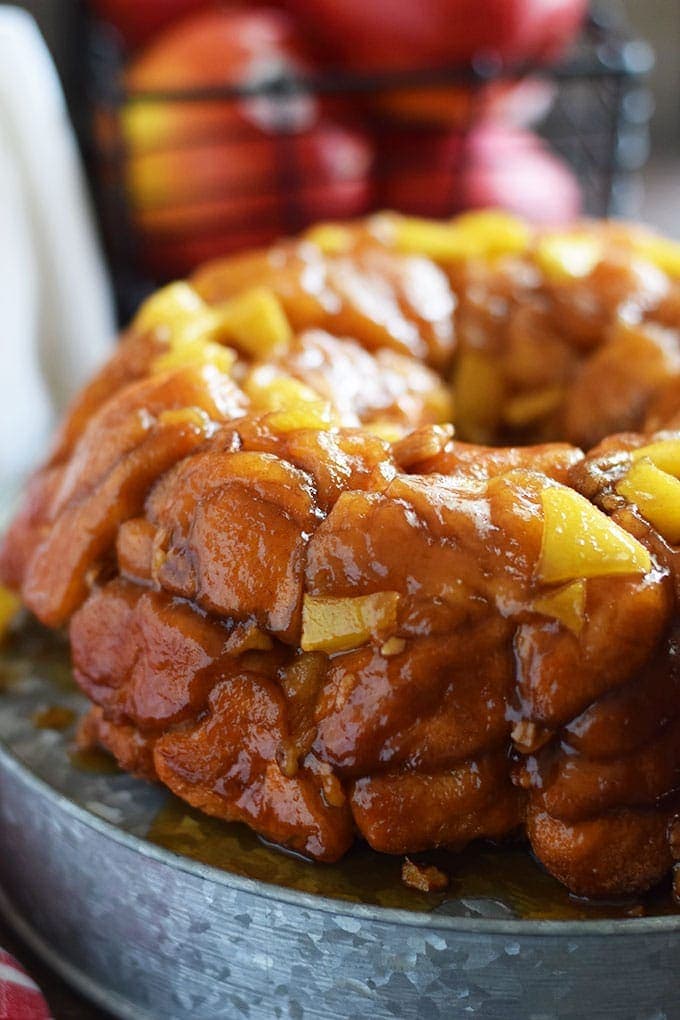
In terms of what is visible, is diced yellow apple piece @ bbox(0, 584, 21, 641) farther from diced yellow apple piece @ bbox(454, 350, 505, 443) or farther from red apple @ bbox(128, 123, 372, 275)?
red apple @ bbox(128, 123, 372, 275)

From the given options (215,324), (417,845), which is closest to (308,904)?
(417,845)

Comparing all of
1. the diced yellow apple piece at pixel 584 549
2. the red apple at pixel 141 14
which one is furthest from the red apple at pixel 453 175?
the diced yellow apple piece at pixel 584 549

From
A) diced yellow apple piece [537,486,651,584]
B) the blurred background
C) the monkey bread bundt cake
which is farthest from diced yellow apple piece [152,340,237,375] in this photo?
the blurred background

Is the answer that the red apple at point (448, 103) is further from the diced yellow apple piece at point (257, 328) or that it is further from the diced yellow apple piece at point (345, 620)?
the diced yellow apple piece at point (345, 620)

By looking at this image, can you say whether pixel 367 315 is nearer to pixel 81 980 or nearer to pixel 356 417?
pixel 356 417

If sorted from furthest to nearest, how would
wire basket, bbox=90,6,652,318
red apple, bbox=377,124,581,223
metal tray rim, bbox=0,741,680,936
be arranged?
red apple, bbox=377,124,581,223 < wire basket, bbox=90,6,652,318 < metal tray rim, bbox=0,741,680,936

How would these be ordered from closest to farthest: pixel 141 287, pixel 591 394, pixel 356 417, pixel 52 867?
pixel 52 867 → pixel 356 417 → pixel 591 394 → pixel 141 287

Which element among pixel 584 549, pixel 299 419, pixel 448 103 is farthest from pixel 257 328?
pixel 448 103

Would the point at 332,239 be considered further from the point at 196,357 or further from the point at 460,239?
the point at 196,357
